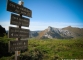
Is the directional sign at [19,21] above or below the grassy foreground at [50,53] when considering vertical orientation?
above

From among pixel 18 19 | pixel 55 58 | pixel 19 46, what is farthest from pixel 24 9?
pixel 55 58

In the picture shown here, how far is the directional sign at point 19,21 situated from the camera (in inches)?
170

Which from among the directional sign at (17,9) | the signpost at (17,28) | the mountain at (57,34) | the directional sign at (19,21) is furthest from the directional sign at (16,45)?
the mountain at (57,34)

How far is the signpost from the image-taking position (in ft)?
13.8

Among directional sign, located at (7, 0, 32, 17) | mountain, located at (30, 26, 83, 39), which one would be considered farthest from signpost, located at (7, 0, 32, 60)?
mountain, located at (30, 26, 83, 39)

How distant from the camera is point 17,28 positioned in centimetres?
455

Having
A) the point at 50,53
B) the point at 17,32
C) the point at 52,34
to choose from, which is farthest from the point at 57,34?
the point at 17,32

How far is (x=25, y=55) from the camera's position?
30.3 feet

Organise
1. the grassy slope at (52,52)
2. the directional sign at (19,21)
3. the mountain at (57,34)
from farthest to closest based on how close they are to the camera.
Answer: the mountain at (57,34), the grassy slope at (52,52), the directional sign at (19,21)

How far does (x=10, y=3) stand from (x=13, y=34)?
138 centimetres

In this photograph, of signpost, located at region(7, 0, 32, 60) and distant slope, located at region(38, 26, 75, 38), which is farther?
distant slope, located at region(38, 26, 75, 38)

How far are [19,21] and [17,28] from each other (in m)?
0.37

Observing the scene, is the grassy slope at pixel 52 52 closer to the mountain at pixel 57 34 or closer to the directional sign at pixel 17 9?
the directional sign at pixel 17 9

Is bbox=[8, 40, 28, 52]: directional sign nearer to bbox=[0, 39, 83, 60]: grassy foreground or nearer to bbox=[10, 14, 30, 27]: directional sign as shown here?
bbox=[10, 14, 30, 27]: directional sign
